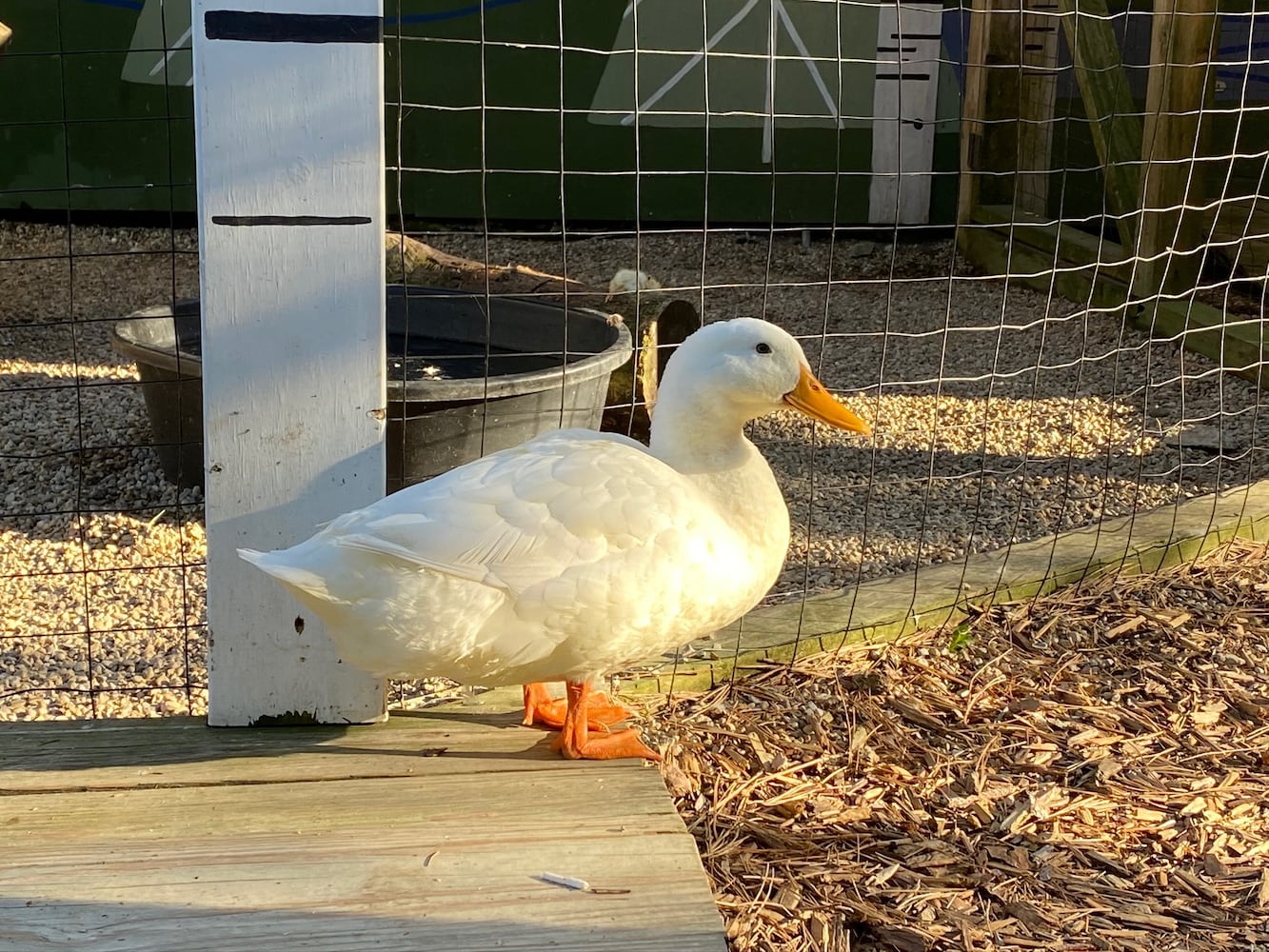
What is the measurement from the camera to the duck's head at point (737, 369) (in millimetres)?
2242

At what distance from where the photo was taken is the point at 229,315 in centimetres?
215

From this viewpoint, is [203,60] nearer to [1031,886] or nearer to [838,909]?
[838,909]

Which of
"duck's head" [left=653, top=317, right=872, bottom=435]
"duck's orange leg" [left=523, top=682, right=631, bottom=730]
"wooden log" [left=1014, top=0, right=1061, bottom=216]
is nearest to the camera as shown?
"duck's head" [left=653, top=317, right=872, bottom=435]

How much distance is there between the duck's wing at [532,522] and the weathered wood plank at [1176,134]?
11.9 feet

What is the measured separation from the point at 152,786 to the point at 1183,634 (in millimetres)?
2402

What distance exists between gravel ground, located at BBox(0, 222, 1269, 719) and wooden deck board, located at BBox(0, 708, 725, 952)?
0.51 m

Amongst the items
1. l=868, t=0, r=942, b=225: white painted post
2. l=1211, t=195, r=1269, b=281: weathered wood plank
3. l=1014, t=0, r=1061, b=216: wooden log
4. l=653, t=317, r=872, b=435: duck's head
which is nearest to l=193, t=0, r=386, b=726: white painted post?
l=653, t=317, r=872, b=435: duck's head

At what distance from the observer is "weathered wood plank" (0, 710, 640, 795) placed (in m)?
2.17

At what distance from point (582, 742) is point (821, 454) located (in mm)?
2822

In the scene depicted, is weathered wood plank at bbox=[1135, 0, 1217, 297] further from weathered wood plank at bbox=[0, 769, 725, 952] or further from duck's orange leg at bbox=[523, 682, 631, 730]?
weathered wood plank at bbox=[0, 769, 725, 952]

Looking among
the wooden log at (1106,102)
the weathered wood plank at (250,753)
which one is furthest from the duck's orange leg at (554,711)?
the wooden log at (1106,102)

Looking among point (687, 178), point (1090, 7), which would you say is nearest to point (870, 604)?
point (1090, 7)

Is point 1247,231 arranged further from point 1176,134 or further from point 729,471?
point 729,471

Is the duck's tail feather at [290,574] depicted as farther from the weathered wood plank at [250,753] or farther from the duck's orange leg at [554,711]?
the duck's orange leg at [554,711]
